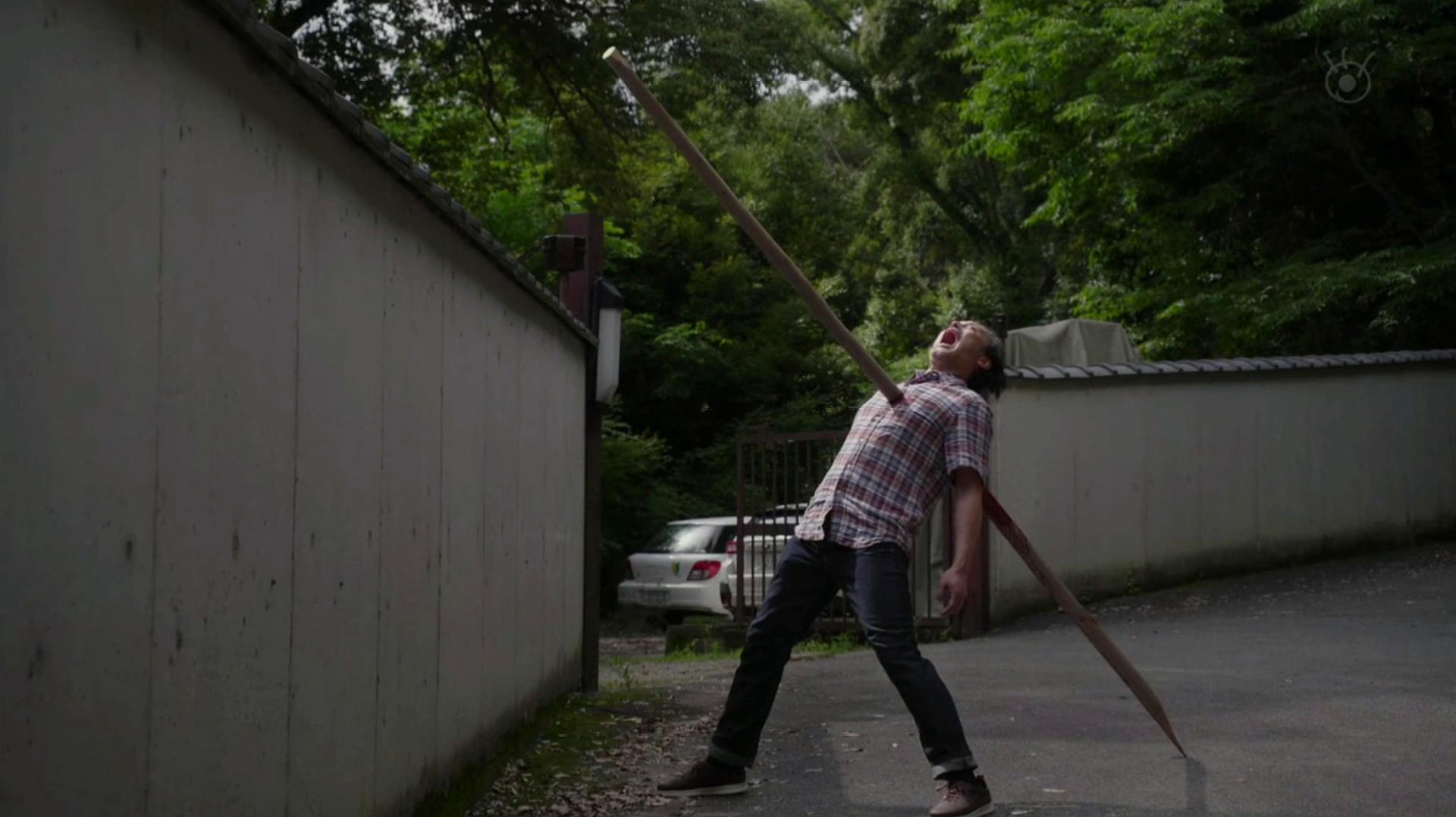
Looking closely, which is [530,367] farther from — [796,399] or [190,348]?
[796,399]

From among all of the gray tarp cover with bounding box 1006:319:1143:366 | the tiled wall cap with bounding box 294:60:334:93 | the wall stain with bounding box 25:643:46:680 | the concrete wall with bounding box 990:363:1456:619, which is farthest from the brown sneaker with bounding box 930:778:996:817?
the gray tarp cover with bounding box 1006:319:1143:366

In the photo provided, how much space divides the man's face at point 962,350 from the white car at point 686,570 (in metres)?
12.7

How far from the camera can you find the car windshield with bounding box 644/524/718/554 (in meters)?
19.6

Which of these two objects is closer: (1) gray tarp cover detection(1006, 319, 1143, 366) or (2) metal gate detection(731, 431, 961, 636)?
(2) metal gate detection(731, 431, 961, 636)

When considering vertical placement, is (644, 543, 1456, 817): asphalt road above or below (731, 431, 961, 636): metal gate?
below

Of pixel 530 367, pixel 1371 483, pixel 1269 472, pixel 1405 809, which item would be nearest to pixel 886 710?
pixel 530 367

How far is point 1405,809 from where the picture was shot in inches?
213

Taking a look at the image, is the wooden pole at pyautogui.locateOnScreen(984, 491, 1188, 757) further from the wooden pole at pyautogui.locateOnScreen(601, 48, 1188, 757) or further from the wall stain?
the wall stain

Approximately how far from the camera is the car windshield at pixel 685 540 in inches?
772

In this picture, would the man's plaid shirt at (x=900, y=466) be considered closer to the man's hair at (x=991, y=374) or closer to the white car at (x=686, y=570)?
the man's hair at (x=991, y=374)

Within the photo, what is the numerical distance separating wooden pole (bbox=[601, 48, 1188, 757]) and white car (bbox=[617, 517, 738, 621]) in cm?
1240

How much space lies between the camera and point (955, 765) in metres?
5.48

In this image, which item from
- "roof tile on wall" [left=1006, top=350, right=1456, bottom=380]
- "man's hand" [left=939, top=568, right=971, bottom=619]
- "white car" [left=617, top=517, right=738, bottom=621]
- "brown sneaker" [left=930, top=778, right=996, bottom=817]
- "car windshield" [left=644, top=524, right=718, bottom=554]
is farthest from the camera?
"car windshield" [left=644, top=524, right=718, bottom=554]

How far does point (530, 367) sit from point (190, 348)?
14.2 feet
